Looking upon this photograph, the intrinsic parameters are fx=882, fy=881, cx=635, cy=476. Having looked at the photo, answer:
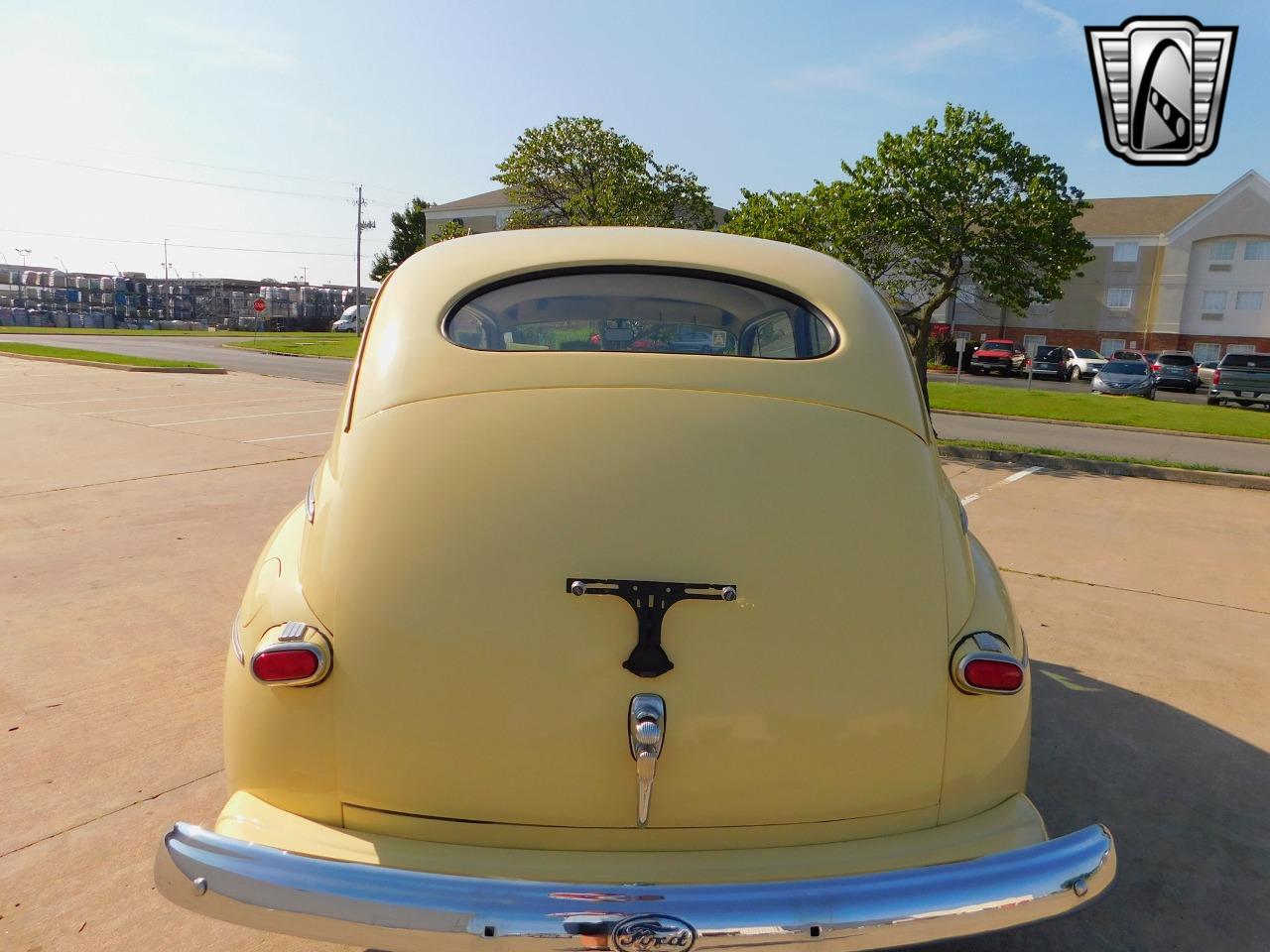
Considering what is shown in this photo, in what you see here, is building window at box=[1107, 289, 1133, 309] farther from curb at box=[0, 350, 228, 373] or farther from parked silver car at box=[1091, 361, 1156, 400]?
curb at box=[0, 350, 228, 373]

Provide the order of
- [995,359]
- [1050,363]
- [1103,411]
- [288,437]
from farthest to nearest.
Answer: [1050,363] → [995,359] → [1103,411] → [288,437]

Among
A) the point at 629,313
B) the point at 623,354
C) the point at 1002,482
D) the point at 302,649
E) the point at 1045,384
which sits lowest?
the point at 1002,482

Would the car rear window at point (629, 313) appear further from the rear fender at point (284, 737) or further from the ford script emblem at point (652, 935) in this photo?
the ford script emblem at point (652, 935)

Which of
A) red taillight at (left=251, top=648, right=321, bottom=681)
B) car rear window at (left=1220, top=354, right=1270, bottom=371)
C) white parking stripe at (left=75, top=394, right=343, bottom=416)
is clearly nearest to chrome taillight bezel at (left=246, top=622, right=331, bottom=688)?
red taillight at (left=251, top=648, right=321, bottom=681)

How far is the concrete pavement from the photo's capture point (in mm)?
2598

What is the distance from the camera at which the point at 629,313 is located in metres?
2.74

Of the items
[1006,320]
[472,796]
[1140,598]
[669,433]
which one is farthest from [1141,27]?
[1006,320]

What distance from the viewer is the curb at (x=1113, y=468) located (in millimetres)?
9898

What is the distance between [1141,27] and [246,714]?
1141cm

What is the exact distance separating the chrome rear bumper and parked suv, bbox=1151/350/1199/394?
116 feet

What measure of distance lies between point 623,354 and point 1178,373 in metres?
35.8

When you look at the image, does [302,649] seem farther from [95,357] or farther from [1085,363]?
[1085,363]

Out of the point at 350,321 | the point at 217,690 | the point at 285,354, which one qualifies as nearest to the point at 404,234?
the point at 350,321

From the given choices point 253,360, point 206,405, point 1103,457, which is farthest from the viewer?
point 253,360
